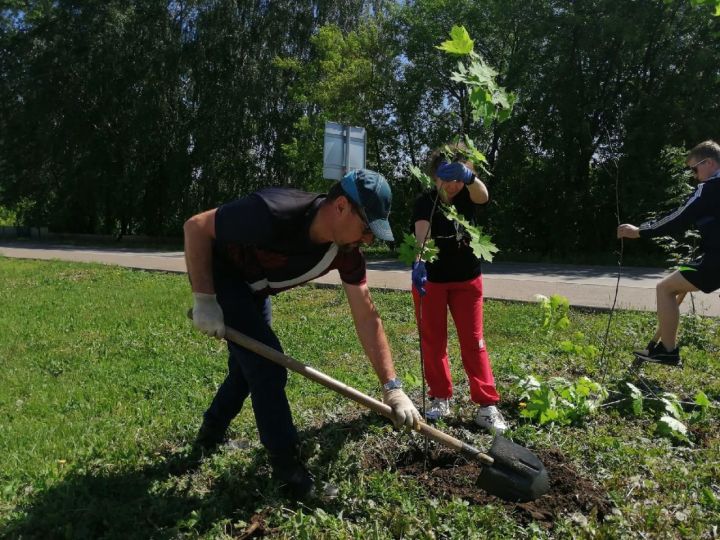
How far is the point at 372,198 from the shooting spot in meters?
2.24

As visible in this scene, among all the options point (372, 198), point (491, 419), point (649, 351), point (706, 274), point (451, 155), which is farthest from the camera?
point (649, 351)

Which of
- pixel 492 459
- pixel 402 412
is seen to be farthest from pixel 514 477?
pixel 402 412

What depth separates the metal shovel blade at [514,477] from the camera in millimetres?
2516

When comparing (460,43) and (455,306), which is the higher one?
(460,43)

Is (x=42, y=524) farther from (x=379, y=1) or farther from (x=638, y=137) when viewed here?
(x=379, y=1)

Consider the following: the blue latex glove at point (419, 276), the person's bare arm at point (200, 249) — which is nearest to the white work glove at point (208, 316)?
the person's bare arm at point (200, 249)

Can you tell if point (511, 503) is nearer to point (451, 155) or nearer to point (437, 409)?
point (437, 409)

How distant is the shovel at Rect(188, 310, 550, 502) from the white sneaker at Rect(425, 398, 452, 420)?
0.86m

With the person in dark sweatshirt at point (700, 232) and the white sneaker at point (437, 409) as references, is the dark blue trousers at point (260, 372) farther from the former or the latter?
the person in dark sweatshirt at point (700, 232)

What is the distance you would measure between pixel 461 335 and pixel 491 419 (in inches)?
20.1

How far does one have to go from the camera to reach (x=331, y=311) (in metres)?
7.50

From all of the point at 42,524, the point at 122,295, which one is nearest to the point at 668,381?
the point at 42,524

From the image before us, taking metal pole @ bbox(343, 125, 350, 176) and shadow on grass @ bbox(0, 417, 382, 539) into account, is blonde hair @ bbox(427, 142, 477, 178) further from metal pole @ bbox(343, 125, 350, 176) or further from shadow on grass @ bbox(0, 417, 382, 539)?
metal pole @ bbox(343, 125, 350, 176)

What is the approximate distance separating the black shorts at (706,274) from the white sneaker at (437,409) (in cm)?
208
